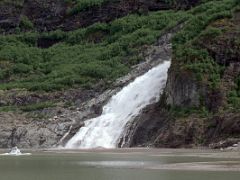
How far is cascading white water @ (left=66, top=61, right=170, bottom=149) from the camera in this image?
2761 inches

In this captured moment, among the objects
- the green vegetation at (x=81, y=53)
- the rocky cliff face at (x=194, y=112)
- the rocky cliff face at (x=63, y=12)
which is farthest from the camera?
the rocky cliff face at (x=63, y=12)

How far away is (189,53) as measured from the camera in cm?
7131

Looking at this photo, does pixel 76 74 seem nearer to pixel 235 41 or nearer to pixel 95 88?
pixel 95 88

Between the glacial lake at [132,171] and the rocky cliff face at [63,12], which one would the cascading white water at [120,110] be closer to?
the glacial lake at [132,171]

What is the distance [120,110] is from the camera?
75312mm

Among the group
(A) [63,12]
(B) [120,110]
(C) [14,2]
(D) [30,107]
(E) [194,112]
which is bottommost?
(D) [30,107]

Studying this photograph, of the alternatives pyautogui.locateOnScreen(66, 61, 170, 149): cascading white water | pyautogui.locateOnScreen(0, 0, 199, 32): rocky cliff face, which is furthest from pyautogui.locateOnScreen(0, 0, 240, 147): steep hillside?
pyautogui.locateOnScreen(66, 61, 170, 149): cascading white water

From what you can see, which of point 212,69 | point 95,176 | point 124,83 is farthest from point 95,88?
point 95,176

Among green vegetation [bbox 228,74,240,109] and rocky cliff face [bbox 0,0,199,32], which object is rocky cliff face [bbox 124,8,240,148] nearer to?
green vegetation [bbox 228,74,240,109]

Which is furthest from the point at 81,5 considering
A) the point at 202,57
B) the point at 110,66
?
the point at 202,57

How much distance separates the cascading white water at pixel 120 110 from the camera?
70125 millimetres

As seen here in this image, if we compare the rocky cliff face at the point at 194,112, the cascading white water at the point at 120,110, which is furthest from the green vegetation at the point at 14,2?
the rocky cliff face at the point at 194,112

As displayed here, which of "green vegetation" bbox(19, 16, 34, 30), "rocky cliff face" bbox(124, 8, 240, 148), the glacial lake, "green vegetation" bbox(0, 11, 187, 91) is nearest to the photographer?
the glacial lake

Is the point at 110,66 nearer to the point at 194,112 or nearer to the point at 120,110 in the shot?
the point at 120,110
